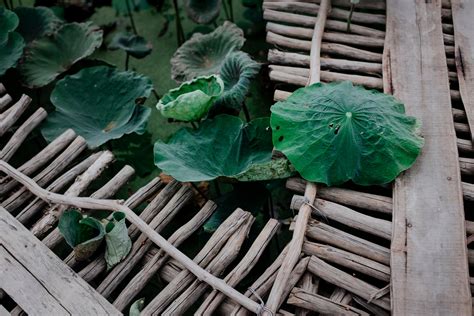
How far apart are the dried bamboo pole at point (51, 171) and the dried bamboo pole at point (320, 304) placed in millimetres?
935

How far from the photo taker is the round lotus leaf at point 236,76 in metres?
2.06

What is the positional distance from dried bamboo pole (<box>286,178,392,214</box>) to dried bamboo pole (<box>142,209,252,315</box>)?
7.6 inches

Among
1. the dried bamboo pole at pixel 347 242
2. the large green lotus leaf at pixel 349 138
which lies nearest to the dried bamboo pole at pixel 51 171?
the large green lotus leaf at pixel 349 138

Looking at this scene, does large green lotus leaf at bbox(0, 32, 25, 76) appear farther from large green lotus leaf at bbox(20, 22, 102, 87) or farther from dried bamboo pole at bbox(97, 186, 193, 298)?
dried bamboo pole at bbox(97, 186, 193, 298)

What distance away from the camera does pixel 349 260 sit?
1.59 m

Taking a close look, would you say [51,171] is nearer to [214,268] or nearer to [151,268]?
[151,268]

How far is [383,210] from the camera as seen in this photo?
1.68m

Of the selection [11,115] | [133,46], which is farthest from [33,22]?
[11,115]

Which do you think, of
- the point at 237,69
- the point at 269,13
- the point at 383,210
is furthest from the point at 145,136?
the point at 383,210

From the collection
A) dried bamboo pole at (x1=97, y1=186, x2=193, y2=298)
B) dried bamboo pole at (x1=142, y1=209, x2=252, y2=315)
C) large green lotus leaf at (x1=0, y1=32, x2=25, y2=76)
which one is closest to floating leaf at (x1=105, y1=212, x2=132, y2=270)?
dried bamboo pole at (x1=97, y1=186, x2=193, y2=298)

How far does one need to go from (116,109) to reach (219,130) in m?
0.58

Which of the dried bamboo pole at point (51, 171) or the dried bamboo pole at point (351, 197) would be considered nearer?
the dried bamboo pole at point (351, 197)

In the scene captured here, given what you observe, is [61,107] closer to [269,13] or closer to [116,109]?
[116,109]

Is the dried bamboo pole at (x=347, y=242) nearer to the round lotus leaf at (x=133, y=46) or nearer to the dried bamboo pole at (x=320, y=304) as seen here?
the dried bamboo pole at (x=320, y=304)
